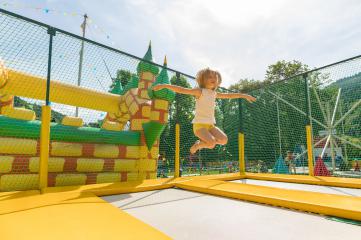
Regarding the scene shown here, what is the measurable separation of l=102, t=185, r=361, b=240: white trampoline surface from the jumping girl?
1.04 m

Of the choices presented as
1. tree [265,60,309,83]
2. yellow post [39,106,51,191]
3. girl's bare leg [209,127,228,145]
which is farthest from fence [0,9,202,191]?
tree [265,60,309,83]

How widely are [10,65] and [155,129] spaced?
7.70 feet

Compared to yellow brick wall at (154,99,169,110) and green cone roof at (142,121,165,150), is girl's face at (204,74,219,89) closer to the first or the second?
yellow brick wall at (154,99,169,110)

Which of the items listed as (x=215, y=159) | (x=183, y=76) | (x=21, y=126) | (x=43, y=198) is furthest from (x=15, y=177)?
(x=215, y=159)

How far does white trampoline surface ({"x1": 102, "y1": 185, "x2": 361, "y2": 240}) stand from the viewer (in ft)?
4.85

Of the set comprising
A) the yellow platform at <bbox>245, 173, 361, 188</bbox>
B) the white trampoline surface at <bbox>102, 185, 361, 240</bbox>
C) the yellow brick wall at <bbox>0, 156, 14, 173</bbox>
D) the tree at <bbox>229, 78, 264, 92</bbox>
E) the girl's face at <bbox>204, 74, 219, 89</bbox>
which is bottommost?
the yellow platform at <bbox>245, 173, 361, 188</bbox>

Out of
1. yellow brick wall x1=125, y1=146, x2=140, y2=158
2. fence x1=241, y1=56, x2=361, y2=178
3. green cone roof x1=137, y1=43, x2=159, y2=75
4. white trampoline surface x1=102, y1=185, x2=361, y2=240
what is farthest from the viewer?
fence x1=241, y1=56, x2=361, y2=178

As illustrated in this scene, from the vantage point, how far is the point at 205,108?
11.8 ft

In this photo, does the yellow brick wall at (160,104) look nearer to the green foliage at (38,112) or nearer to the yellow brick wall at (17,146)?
the green foliage at (38,112)

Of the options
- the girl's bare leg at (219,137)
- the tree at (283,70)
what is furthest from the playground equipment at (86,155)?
the tree at (283,70)

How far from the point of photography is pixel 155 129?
442 centimetres

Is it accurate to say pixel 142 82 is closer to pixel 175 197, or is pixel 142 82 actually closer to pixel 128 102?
pixel 128 102

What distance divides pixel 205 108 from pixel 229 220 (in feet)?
6.60

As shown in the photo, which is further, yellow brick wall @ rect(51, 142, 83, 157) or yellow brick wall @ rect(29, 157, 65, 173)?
yellow brick wall @ rect(51, 142, 83, 157)
